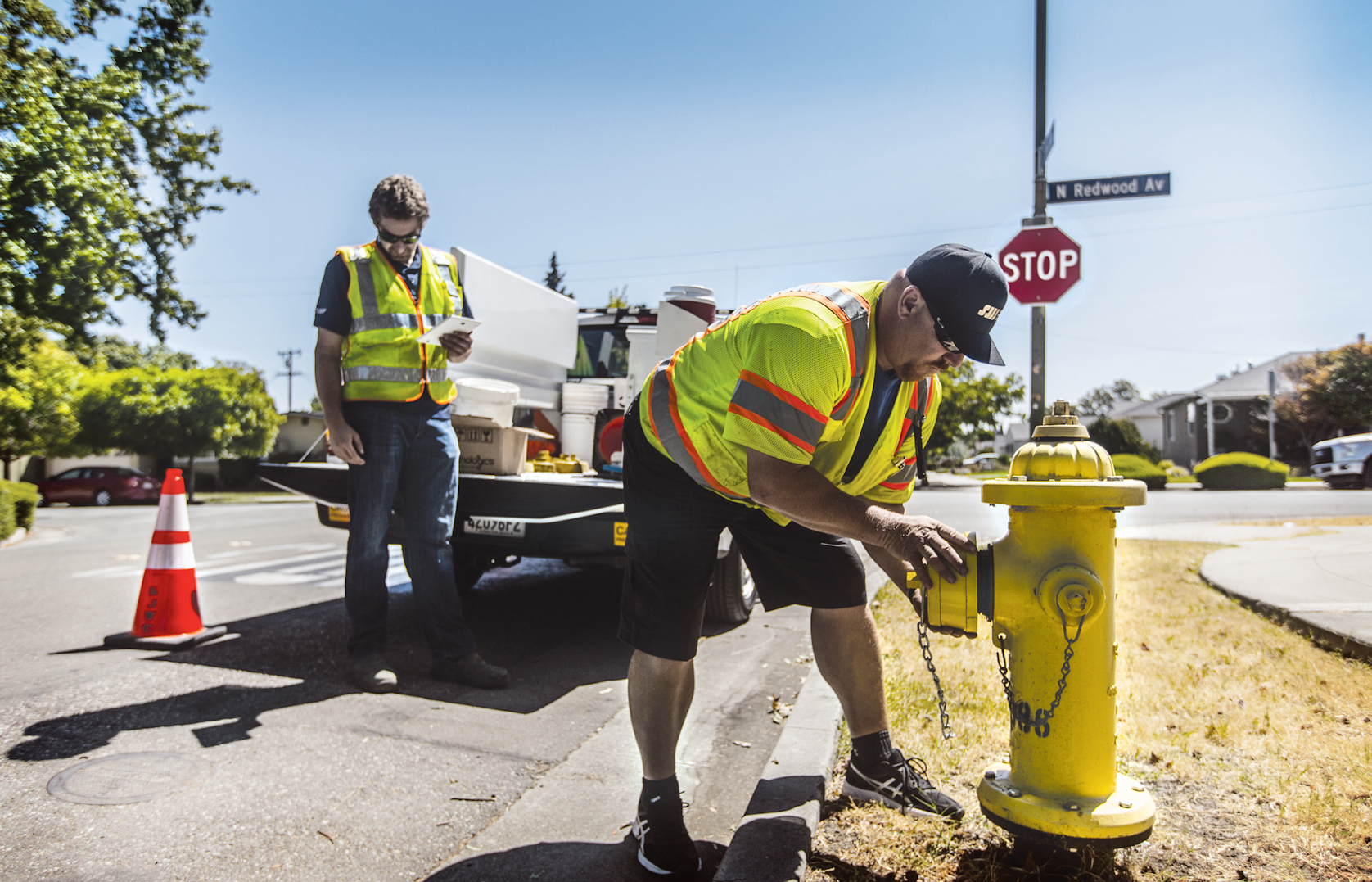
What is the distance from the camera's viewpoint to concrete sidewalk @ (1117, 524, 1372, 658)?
3.96 metres

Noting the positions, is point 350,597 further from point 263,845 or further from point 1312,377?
point 1312,377

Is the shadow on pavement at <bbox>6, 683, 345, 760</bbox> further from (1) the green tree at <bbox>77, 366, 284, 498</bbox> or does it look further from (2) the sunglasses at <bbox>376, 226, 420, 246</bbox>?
(1) the green tree at <bbox>77, 366, 284, 498</bbox>

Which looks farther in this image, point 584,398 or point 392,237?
point 584,398

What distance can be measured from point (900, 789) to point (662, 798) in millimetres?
670

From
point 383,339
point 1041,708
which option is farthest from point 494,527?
point 1041,708

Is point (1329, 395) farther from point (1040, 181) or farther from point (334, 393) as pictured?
point (334, 393)

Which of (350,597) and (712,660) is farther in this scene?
(712,660)

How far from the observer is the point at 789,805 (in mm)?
2266

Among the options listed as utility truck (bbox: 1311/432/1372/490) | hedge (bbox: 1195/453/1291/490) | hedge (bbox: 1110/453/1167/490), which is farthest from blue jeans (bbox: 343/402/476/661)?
hedge (bbox: 1195/453/1291/490)

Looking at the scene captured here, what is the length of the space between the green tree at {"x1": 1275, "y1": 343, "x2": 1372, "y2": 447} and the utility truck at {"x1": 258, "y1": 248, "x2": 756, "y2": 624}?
39.0 metres

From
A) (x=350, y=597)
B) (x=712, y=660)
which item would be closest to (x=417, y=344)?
(x=350, y=597)

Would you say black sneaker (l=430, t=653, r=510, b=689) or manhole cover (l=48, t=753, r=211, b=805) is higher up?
black sneaker (l=430, t=653, r=510, b=689)

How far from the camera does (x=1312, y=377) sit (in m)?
36.8

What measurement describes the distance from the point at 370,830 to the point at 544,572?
4753 mm
